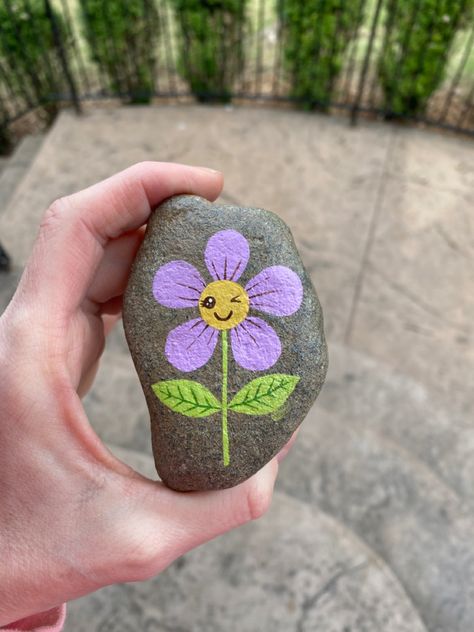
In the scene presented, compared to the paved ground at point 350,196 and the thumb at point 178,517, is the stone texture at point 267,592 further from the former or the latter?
the paved ground at point 350,196

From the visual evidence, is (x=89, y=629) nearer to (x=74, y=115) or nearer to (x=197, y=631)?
(x=197, y=631)

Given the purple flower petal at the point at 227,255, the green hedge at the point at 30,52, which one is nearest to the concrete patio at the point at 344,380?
the green hedge at the point at 30,52

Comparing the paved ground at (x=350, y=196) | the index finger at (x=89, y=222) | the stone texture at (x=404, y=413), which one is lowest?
the paved ground at (x=350, y=196)

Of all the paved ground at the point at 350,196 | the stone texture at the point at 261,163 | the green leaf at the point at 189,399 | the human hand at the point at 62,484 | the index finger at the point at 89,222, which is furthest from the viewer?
the stone texture at the point at 261,163

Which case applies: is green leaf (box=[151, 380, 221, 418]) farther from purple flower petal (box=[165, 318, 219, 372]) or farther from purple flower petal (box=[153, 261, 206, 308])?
purple flower petal (box=[153, 261, 206, 308])

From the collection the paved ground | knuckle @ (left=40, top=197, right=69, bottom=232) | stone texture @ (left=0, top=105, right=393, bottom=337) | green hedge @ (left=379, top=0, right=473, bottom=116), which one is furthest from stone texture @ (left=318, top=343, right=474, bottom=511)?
green hedge @ (left=379, top=0, right=473, bottom=116)

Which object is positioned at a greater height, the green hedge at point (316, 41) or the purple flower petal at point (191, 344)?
the purple flower petal at point (191, 344)

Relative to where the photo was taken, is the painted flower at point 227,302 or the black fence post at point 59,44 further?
the black fence post at point 59,44

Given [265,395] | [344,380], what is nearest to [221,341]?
[265,395]

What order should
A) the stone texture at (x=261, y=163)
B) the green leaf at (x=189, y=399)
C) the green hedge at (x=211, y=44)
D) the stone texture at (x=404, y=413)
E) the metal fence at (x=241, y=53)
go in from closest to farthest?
the green leaf at (x=189, y=399)
the stone texture at (x=404, y=413)
the stone texture at (x=261, y=163)
the metal fence at (x=241, y=53)
the green hedge at (x=211, y=44)
